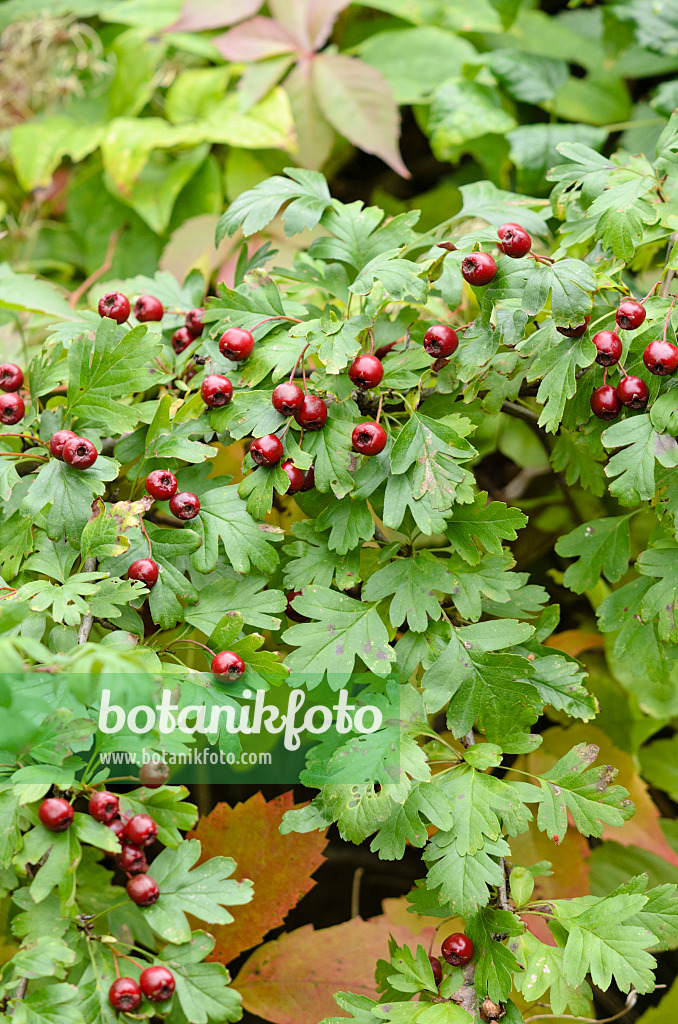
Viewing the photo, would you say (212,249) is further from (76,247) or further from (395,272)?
(395,272)

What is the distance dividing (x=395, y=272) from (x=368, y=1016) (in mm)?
A: 615

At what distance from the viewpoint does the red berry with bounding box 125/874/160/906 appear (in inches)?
23.5

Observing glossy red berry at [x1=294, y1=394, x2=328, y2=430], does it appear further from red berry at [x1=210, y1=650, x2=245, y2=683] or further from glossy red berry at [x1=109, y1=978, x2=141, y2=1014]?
glossy red berry at [x1=109, y1=978, x2=141, y2=1014]

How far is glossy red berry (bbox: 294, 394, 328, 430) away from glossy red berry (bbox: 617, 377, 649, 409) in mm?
255

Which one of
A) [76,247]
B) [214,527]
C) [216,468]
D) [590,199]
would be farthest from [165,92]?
[214,527]

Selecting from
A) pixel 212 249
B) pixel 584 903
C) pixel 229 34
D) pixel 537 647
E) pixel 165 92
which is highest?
pixel 229 34

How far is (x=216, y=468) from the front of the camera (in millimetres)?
992

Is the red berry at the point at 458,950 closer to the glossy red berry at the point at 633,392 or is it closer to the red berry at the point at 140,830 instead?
the red berry at the point at 140,830

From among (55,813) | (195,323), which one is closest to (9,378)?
(195,323)

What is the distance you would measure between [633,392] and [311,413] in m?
0.27

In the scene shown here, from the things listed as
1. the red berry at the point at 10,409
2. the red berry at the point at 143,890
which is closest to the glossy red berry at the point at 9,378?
the red berry at the point at 10,409

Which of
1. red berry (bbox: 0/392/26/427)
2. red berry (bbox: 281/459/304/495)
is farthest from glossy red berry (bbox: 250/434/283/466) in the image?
red berry (bbox: 0/392/26/427)

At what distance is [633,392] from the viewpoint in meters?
0.64

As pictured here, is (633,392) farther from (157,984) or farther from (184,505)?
(157,984)
